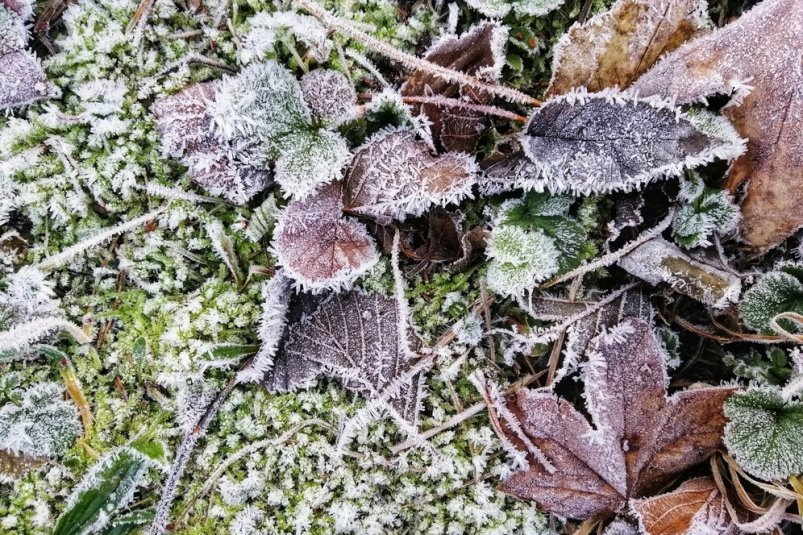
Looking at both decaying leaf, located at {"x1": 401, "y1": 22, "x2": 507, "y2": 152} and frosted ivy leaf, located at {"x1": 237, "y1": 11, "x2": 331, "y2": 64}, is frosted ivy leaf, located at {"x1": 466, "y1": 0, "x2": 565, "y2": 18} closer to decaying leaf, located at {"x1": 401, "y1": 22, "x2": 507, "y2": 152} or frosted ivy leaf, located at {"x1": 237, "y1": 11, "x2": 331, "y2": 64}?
decaying leaf, located at {"x1": 401, "y1": 22, "x2": 507, "y2": 152}

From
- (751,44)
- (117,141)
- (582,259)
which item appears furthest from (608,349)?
(117,141)

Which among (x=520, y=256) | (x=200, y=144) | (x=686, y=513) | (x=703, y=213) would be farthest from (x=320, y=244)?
(x=686, y=513)

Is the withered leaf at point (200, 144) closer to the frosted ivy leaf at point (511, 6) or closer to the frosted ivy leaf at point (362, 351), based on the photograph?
the frosted ivy leaf at point (362, 351)

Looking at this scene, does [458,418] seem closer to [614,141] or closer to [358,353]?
[358,353]

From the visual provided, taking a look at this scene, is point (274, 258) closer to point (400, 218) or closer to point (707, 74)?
point (400, 218)

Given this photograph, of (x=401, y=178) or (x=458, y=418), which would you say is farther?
A: (x=458, y=418)

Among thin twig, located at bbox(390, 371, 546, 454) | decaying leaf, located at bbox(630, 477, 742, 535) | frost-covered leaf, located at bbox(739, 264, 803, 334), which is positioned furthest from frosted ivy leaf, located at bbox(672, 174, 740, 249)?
decaying leaf, located at bbox(630, 477, 742, 535)
